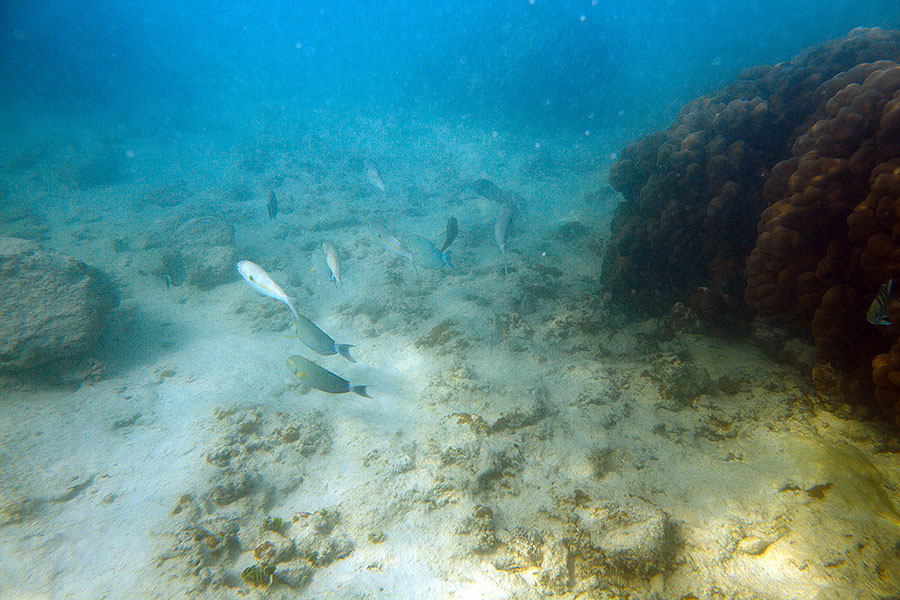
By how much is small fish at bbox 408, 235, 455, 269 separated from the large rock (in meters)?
6.30

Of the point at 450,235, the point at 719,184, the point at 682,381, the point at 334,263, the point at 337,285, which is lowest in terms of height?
the point at 682,381

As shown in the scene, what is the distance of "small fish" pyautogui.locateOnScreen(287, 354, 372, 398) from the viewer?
11.1ft

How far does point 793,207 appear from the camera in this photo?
10.3 feet

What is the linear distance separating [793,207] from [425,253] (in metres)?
3.73

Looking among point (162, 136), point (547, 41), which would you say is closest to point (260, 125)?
point (162, 136)

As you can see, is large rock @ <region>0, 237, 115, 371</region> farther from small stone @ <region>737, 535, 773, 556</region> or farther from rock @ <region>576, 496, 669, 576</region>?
small stone @ <region>737, 535, 773, 556</region>

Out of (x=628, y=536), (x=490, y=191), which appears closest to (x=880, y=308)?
(x=628, y=536)

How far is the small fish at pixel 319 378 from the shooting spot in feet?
11.1

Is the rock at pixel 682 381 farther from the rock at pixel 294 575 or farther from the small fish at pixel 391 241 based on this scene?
the rock at pixel 294 575

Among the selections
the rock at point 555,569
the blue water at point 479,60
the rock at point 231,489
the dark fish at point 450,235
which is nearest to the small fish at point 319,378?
the rock at point 231,489

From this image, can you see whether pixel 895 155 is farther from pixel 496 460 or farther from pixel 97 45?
pixel 97 45

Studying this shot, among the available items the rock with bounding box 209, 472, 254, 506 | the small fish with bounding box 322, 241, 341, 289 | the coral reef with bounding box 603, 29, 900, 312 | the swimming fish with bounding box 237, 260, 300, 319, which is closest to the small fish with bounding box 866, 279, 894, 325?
the coral reef with bounding box 603, 29, 900, 312

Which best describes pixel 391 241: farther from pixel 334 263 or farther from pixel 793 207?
pixel 793 207

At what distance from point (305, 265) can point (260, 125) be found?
28.4m
